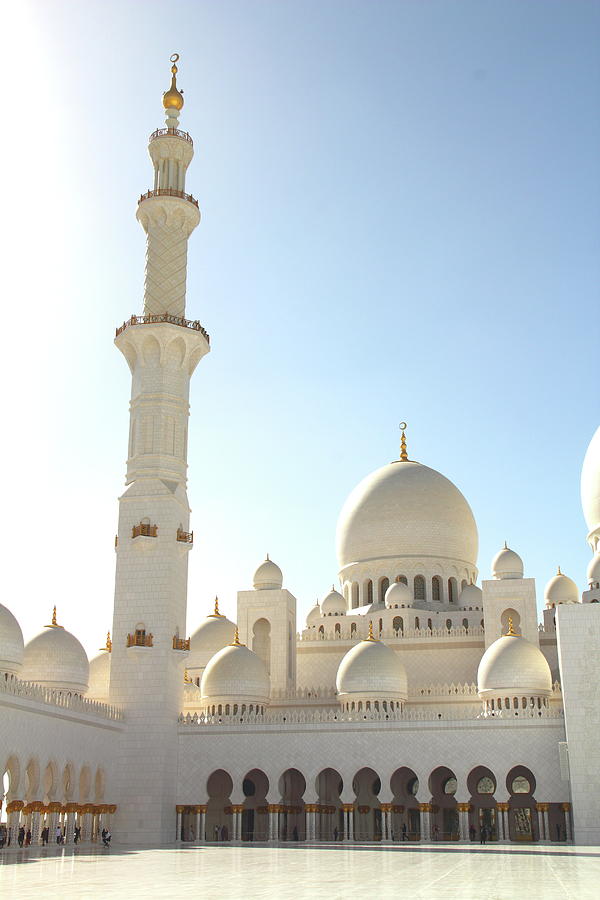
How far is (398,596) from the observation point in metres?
32.6

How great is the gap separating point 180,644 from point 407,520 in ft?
37.4

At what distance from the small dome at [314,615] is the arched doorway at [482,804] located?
796cm

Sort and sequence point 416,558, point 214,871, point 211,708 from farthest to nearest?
point 416,558, point 211,708, point 214,871

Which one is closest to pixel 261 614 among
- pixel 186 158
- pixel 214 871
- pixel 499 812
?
pixel 499 812

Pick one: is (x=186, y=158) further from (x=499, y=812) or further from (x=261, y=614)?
(x=499, y=812)

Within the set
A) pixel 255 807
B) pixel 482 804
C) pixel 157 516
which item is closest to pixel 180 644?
pixel 157 516

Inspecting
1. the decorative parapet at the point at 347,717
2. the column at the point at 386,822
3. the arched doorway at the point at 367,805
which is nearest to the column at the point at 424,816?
the column at the point at 386,822

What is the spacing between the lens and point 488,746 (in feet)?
83.3

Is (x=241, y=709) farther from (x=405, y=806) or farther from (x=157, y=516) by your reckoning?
(x=157, y=516)

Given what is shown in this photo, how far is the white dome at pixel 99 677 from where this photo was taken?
99.3ft

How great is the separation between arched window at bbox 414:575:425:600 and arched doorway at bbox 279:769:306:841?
8041 millimetres

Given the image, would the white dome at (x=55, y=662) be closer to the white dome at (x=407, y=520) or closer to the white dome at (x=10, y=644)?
the white dome at (x=10, y=644)

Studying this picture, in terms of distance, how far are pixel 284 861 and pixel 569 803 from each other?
1023 cm

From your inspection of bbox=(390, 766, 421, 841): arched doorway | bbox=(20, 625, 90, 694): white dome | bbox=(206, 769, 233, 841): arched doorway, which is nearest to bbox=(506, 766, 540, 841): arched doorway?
bbox=(390, 766, 421, 841): arched doorway
